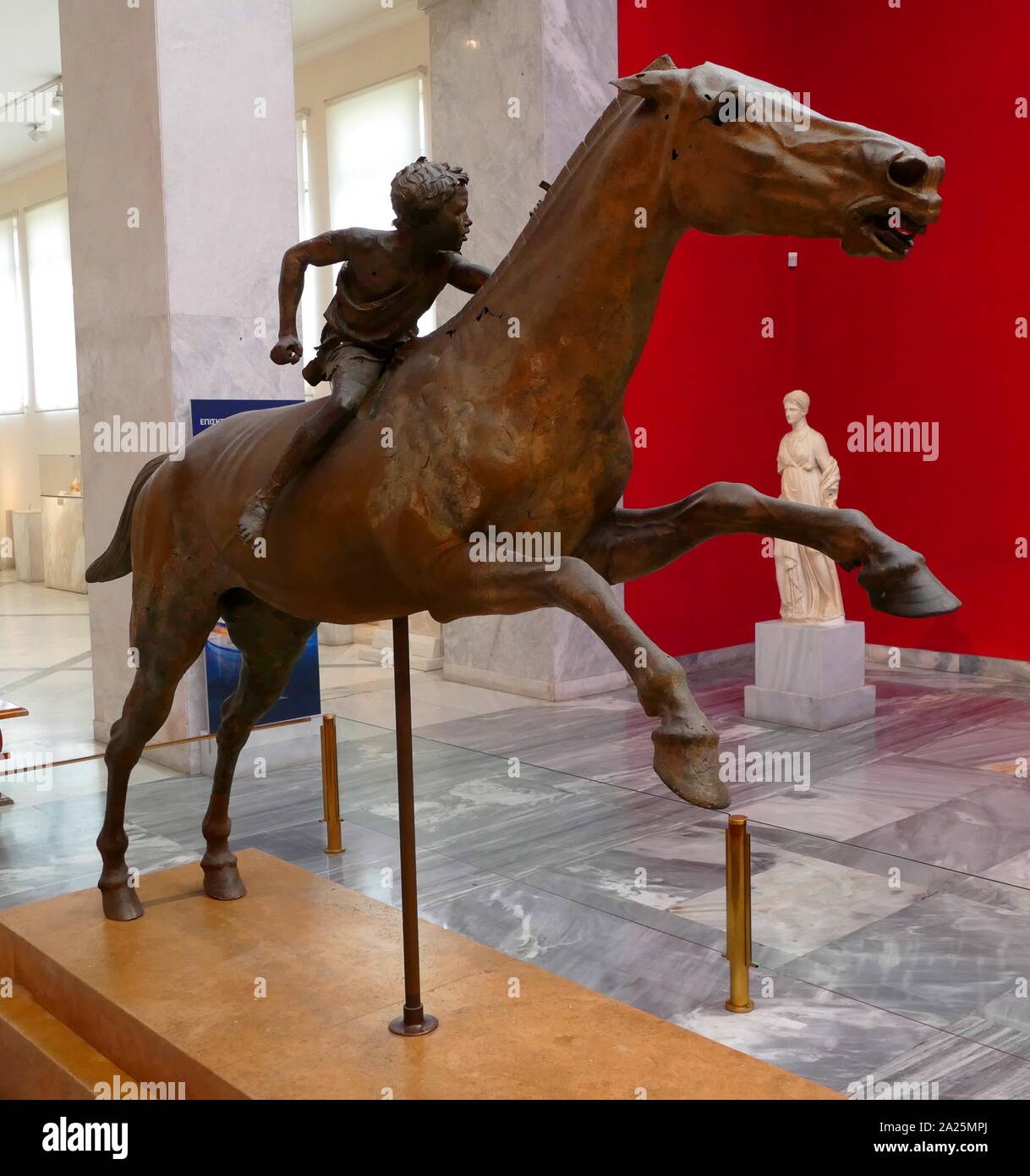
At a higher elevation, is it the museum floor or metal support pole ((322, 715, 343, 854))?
metal support pole ((322, 715, 343, 854))

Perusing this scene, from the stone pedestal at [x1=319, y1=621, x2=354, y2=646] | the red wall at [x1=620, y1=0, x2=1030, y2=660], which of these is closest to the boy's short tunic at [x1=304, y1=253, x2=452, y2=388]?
the red wall at [x1=620, y1=0, x2=1030, y2=660]

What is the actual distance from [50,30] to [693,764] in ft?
51.9

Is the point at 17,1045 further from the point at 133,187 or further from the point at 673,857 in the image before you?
the point at 133,187

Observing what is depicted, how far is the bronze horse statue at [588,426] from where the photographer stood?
2.44 metres

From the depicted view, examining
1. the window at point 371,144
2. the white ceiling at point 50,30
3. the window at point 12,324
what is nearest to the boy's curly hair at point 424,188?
the window at point 371,144

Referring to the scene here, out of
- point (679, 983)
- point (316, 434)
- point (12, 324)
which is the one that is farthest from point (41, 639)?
point (316, 434)

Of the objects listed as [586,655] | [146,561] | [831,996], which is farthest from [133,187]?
[831,996]

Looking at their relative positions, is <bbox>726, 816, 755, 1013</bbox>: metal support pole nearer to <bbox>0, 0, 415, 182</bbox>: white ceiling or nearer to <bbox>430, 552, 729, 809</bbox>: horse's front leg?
<bbox>430, 552, 729, 809</bbox>: horse's front leg

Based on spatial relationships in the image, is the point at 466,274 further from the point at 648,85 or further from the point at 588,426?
the point at 648,85

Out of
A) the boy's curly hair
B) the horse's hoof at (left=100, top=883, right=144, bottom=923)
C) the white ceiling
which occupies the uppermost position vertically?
the white ceiling

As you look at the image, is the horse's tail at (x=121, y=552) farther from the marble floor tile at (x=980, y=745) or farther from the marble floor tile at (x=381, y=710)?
the marble floor tile at (x=980, y=745)

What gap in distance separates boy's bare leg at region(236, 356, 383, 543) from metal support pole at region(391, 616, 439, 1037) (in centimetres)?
50

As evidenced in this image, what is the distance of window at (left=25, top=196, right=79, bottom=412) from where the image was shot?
20375 millimetres
